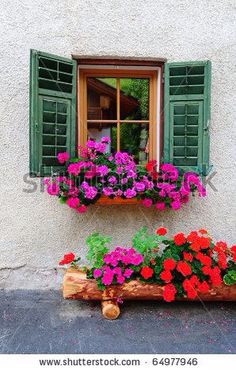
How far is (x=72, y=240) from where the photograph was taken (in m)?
3.31

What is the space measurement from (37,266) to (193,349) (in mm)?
1671

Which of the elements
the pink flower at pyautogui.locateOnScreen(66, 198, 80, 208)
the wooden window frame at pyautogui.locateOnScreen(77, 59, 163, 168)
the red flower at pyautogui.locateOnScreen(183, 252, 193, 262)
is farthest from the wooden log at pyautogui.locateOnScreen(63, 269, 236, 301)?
the wooden window frame at pyautogui.locateOnScreen(77, 59, 163, 168)

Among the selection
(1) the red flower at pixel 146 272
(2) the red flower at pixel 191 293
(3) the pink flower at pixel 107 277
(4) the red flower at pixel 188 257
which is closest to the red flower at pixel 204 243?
(4) the red flower at pixel 188 257

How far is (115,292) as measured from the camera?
9.20 feet

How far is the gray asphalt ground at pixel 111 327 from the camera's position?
243cm

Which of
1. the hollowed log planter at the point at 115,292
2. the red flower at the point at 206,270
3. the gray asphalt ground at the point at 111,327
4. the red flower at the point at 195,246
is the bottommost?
the gray asphalt ground at the point at 111,327

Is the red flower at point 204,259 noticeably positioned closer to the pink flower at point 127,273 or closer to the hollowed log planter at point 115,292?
the hollowed log planter at point 115,292

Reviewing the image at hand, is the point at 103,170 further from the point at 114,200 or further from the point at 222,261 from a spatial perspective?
the point at 222,261

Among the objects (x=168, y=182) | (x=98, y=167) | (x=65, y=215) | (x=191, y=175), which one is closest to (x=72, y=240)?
(x=65, y=215)

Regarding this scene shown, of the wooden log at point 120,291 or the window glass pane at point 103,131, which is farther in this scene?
the window glass pane at point 103,131

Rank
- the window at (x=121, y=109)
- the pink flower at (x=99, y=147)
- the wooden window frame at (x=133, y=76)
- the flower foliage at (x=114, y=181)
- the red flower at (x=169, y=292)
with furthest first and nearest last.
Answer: the window at (x=121, y=109)
the wooden window frame at (x=133, y=76)
the pink flower at (x=99, y=147)
the flower foliage at (x=114, y=181)
the red flower at (x=169, y=292)

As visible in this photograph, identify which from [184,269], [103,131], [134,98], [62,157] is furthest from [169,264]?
[134,98]

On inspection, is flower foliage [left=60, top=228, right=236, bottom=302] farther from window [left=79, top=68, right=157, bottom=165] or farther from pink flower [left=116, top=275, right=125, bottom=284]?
window [left=79, top=68, right=157, bottom=165]
